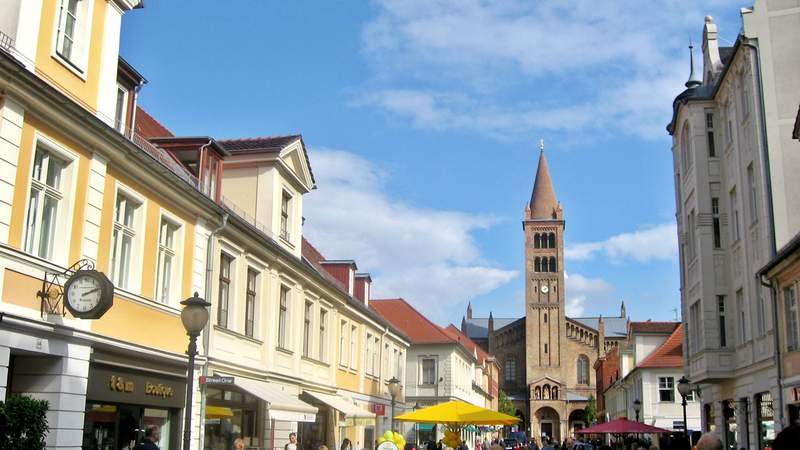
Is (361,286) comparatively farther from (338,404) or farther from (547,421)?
(547,421)

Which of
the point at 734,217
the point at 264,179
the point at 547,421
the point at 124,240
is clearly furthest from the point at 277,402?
the point at 547,421

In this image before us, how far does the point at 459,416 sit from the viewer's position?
19.9 metres

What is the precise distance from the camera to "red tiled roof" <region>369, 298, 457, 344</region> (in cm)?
5791

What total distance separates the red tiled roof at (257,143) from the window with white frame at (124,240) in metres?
9.21

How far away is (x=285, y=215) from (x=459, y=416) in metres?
9.59

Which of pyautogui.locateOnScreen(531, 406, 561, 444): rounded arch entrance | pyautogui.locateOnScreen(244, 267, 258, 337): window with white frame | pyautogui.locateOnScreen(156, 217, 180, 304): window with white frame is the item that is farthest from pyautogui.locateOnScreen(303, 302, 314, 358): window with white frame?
pyautogui.locateOnScreen(531, 406, 561, 444): rounded arch entrance

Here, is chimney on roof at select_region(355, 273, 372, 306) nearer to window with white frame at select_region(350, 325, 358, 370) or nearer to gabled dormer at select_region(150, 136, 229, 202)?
window with white frame at select_region(350, 325, 358, 370)

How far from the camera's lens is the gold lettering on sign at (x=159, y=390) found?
54.0 feet

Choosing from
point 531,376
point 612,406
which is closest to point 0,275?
point 612,406

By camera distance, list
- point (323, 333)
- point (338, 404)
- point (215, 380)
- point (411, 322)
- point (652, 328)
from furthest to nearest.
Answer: point (411, 322) < point (652, 328) < point (323, 333) < point (338, 404) < point (215, 380)

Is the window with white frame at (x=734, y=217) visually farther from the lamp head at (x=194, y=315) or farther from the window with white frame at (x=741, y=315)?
the lamp head at (x=194, y=315)

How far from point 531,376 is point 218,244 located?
99067 millimetres

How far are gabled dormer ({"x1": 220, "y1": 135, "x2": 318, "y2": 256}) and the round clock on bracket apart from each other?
12229 mm

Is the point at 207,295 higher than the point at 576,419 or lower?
higher
